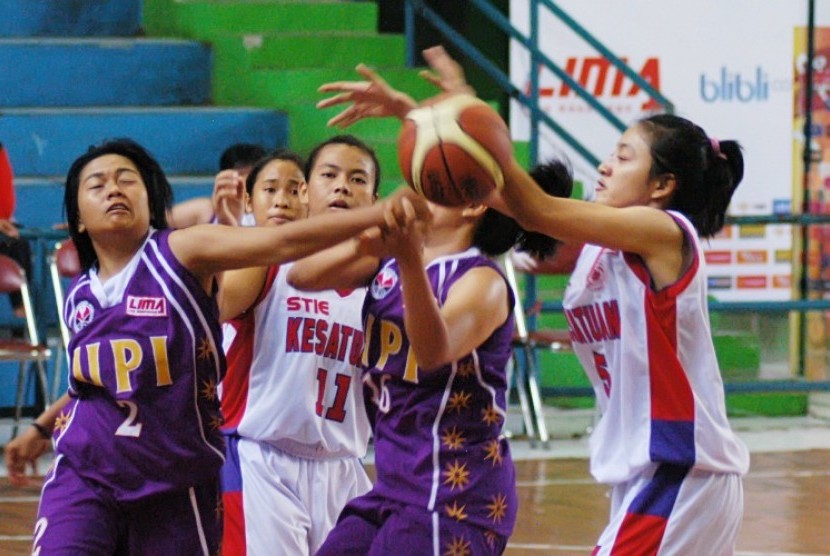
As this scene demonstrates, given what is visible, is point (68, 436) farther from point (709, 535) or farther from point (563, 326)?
point (563, 326)

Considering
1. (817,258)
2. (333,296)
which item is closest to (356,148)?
(333,296)

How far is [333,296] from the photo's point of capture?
15.0 ft

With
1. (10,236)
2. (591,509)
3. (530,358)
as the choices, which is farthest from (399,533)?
(530,358)

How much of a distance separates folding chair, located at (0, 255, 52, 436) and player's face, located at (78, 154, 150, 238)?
13.0ft

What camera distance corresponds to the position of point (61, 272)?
26.1 ft

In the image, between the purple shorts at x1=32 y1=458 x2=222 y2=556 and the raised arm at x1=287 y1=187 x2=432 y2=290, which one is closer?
the purple shorts at x1=32 y1=458 x2=222 y2=556

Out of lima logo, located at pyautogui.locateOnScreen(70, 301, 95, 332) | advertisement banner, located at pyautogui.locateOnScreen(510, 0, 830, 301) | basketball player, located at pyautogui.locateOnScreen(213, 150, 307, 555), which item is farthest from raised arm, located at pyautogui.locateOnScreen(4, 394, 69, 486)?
advertisement banner, located at pyautogui.locateOnScreen(510, 0, 830, 301)

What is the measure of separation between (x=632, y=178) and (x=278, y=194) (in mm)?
1344

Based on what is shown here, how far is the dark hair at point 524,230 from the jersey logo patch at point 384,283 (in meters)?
0.24

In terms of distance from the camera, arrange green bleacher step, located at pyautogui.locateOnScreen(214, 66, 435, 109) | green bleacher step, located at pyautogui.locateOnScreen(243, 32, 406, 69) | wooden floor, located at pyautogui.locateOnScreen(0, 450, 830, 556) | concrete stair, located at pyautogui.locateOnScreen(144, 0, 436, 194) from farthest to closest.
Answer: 1. green bleacher step, located at pyautogui.locateOnScreen(243, 32, 406, 69)
2. green bleacher step, located at pyautogui.locateOnScreen(214, 66, 435, 109)
3. concrete stair, located at pyautogui.locateOnScreen(144, 0, 436, 194)
4. wooden floor, located at pyautogui.locateOnScreen(0, 450, 830, 556)

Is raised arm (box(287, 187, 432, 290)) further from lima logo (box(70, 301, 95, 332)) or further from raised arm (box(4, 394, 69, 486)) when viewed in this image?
raised arm (box(4, 394, 69, 486))

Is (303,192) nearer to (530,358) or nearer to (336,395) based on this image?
(336,395)

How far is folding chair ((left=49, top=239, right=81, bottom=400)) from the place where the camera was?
7906mm

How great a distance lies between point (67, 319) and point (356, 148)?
1.02m
